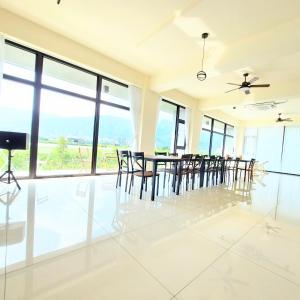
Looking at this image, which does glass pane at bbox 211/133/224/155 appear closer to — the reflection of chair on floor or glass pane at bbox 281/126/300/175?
glass pane at bbox 281/126/300/175

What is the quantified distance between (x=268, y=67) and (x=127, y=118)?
4.01 meters

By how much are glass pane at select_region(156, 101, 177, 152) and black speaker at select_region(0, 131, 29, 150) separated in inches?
169

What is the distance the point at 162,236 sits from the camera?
200cm

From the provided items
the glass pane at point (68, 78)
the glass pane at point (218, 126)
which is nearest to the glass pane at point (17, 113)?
the glass pane at point (68, 78)

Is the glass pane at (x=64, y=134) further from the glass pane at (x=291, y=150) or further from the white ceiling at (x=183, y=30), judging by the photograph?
the glass pane at (x=291, y=150)

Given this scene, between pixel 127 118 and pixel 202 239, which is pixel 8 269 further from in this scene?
pixel 127 118

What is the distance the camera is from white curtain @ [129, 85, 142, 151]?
563 cm

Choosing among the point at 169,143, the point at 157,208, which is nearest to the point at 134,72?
the point at 169,143

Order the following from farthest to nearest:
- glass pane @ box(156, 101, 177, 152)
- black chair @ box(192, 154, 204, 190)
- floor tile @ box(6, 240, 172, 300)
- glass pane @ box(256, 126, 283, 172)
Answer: glass pane @ box(256, 126, 283, 172)
glass pane @ box(156, 101, 177, 152)
black chair @ box(192, 154, 204, 190)
floor tile @ box(6, 240, 172, 300)

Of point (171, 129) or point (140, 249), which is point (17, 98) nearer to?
point (140, 249)

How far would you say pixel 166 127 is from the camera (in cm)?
727

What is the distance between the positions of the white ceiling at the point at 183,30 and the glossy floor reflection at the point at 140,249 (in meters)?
3.04

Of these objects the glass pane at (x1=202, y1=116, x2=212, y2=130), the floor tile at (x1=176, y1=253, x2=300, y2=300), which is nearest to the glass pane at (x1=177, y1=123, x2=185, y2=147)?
the glass pane at (x1=202, y1=116, x2=212, y2=130)

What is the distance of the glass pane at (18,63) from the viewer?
372 cm
